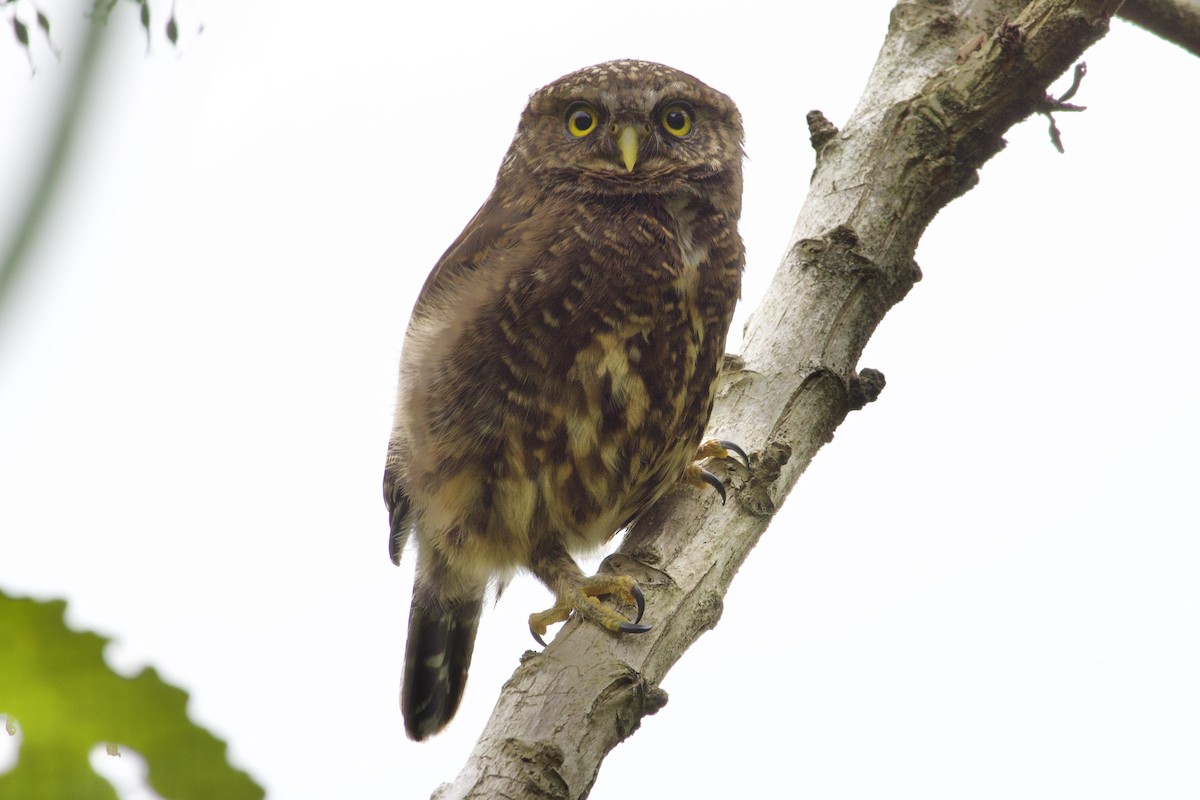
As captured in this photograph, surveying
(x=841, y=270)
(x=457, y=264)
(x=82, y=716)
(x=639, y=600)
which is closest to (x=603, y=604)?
(x=639, y=600)

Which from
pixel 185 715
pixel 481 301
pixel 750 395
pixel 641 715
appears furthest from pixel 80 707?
pixel 481 301

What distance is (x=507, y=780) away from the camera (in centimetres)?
245

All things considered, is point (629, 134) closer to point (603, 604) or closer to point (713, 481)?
point (713, 481)

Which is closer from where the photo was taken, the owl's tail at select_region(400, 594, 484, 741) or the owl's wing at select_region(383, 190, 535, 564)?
the owl's wing at select_region(383, 190, 535, 564)

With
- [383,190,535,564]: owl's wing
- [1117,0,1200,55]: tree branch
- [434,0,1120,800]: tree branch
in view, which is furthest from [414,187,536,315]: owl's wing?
[1117,0,1200,55]: tree branch

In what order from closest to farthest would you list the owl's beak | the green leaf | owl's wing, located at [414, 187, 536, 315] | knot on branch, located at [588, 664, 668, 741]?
the green leaf, knot on branch, located at [588, 664, 668, 741], owl's wing, located at [414, 187, 536, 315], the owl's beak

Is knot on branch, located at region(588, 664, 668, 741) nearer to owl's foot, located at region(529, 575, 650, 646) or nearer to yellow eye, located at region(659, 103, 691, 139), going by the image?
owl's foot, located at region(529, 575, 650, 646)

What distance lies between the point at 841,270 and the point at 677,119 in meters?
1.11

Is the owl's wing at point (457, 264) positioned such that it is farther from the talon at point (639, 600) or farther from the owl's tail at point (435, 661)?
the talon at point (639, 600)

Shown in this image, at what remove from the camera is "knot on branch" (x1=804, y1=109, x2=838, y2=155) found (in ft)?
11.1

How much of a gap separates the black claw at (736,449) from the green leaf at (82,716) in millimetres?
2837

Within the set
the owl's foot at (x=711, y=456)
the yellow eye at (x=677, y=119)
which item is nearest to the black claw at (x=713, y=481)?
the owl's foot at (x=711, y=456)

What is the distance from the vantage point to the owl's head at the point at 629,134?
3873 millimetres

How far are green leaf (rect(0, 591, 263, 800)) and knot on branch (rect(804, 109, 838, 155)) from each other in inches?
127
